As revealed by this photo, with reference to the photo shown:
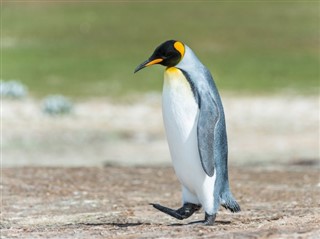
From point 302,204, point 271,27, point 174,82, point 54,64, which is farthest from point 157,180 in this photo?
point 271,27

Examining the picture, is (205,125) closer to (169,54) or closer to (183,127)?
(183,127)

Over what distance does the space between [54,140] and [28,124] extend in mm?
1513

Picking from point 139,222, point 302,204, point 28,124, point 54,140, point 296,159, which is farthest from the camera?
point 28,124

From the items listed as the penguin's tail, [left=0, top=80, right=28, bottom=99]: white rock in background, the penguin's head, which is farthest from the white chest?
[left=0, top=80, right=28, bottom=99]: white rock in background

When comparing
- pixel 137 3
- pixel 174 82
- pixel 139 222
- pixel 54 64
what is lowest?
pixel 139 222

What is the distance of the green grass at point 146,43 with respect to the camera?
2709 cm

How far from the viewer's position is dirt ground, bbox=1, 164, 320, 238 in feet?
24.2

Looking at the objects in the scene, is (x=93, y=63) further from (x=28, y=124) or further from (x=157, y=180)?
(x=157, y=180)

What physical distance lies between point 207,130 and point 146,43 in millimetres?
29066

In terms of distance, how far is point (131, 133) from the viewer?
62.3 feet

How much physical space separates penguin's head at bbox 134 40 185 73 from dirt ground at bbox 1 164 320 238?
129 centimetres

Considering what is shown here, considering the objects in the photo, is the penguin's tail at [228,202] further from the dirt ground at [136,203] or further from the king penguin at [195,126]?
the dirt ground at [136,203]

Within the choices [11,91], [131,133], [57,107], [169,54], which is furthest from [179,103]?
[11,91]

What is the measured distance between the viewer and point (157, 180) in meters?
12.8
